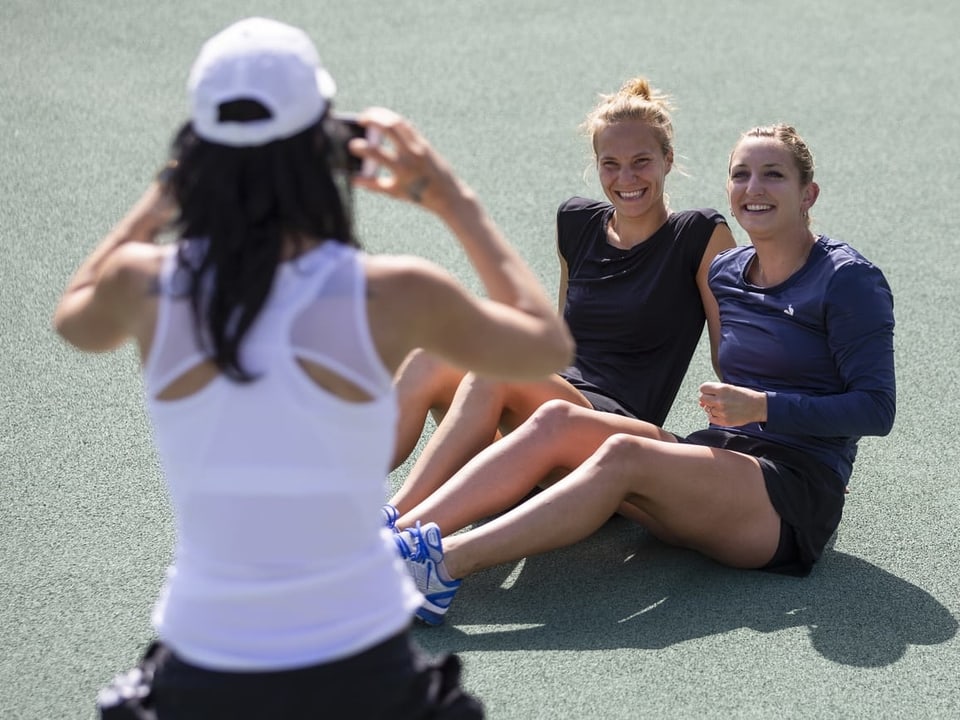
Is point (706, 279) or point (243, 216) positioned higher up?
point (243, 216)

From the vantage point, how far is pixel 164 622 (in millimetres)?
1685

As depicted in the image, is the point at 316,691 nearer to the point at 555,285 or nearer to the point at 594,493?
the point at 594,493

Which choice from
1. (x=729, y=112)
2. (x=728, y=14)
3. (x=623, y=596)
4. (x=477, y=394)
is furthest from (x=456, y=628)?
Result: (x=728, y=14)

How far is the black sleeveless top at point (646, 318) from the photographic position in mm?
3502

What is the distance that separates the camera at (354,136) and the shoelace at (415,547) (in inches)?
51.6

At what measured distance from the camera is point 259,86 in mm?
1626

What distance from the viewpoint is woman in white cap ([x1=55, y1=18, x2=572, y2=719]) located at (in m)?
1.60

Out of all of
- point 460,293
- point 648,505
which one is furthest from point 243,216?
point 648,505

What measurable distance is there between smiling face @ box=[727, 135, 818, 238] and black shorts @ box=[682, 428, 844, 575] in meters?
0.50

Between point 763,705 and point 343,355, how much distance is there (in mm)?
1447

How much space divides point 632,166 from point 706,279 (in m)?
0.35

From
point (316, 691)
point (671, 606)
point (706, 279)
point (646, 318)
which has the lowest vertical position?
point (671, 606)

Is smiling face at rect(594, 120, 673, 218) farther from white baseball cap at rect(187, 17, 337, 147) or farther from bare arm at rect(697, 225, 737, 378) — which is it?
white baseball cap at rect(187, 17, 337, 147)

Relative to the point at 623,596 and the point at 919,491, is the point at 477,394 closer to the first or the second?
the point at 623,596
